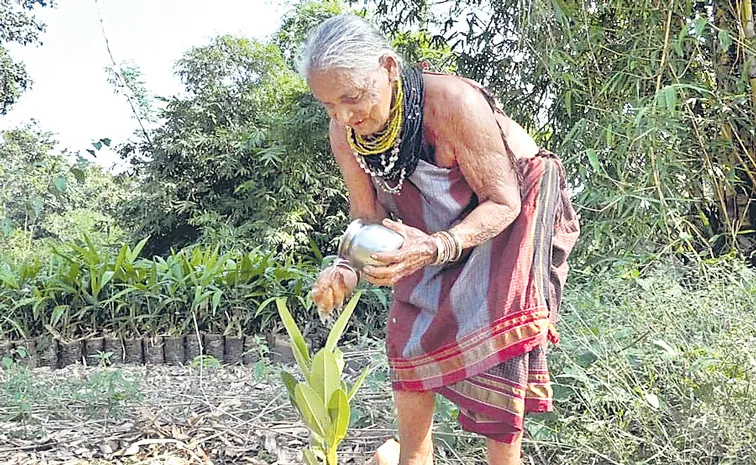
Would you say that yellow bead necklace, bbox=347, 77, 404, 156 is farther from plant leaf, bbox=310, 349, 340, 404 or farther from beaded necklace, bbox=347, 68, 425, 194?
plant leaf, bbox=310, 349, 340, 404

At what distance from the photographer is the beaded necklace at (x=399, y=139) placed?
4.53 ft

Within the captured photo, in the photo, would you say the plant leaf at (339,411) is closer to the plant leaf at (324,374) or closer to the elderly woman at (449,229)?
the plant leaf at (324,374)

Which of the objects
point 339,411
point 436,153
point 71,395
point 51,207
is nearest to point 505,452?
point 339,411

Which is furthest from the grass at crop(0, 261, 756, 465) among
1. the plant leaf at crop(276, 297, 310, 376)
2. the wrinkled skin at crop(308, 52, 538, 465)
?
the plant leaf at crop(276, 297, 310, 376)

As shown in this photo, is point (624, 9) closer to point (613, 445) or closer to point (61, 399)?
point (613, 445)

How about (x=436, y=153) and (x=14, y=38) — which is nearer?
(x=436, y=153)

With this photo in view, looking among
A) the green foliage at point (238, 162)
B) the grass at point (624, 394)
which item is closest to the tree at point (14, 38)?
the green foliage at point (238, 162)

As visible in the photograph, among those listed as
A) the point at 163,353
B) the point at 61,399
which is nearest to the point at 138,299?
the point at 163,353

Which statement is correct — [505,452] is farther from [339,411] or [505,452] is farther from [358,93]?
[358,93]

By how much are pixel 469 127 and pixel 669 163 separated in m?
1.69

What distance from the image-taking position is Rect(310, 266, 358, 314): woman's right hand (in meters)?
1.44

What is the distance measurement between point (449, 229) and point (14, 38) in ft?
37.7

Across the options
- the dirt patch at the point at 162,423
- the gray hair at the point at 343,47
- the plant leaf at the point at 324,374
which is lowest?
the dirt patch at the point at 162,423

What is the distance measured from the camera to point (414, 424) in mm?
1557
